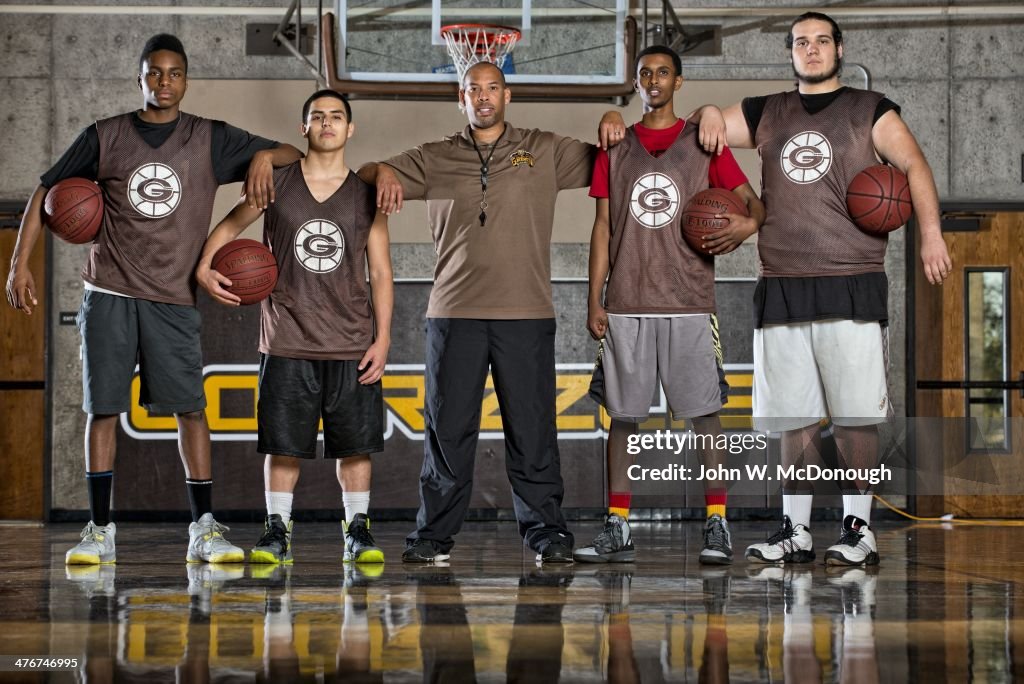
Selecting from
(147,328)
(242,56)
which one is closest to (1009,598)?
(147,328)

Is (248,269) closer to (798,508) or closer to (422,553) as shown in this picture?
(422,553)

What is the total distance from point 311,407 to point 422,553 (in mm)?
635

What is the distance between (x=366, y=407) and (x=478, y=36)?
9.91 feet

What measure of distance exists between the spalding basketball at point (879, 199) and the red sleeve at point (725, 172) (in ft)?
1.25

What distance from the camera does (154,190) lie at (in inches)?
155

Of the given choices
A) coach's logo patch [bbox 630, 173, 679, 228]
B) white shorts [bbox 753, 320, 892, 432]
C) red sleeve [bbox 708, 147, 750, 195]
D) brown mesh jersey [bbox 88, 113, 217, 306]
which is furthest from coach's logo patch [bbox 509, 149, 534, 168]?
brown mesh jersey [bbox 88, 113, 217, 306]

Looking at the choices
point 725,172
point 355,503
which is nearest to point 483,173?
point 725,172

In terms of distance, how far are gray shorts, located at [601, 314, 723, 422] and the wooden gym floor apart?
1.77 feet

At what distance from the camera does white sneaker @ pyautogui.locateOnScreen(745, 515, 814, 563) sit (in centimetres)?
380

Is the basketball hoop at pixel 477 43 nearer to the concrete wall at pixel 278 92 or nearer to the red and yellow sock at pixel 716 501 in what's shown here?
the concrete wall at pixel 278 92

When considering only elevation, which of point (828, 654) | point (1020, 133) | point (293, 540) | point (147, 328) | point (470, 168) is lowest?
point (293, 540)

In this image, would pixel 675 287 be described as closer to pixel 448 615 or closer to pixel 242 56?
pixel 448 615

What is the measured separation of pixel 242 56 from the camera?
7082mm

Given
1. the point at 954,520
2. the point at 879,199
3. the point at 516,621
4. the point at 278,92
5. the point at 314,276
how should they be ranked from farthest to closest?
the point at 278,92, the point at 954,520, the point at 314,276, the point at 879,199, the point at 516,621
